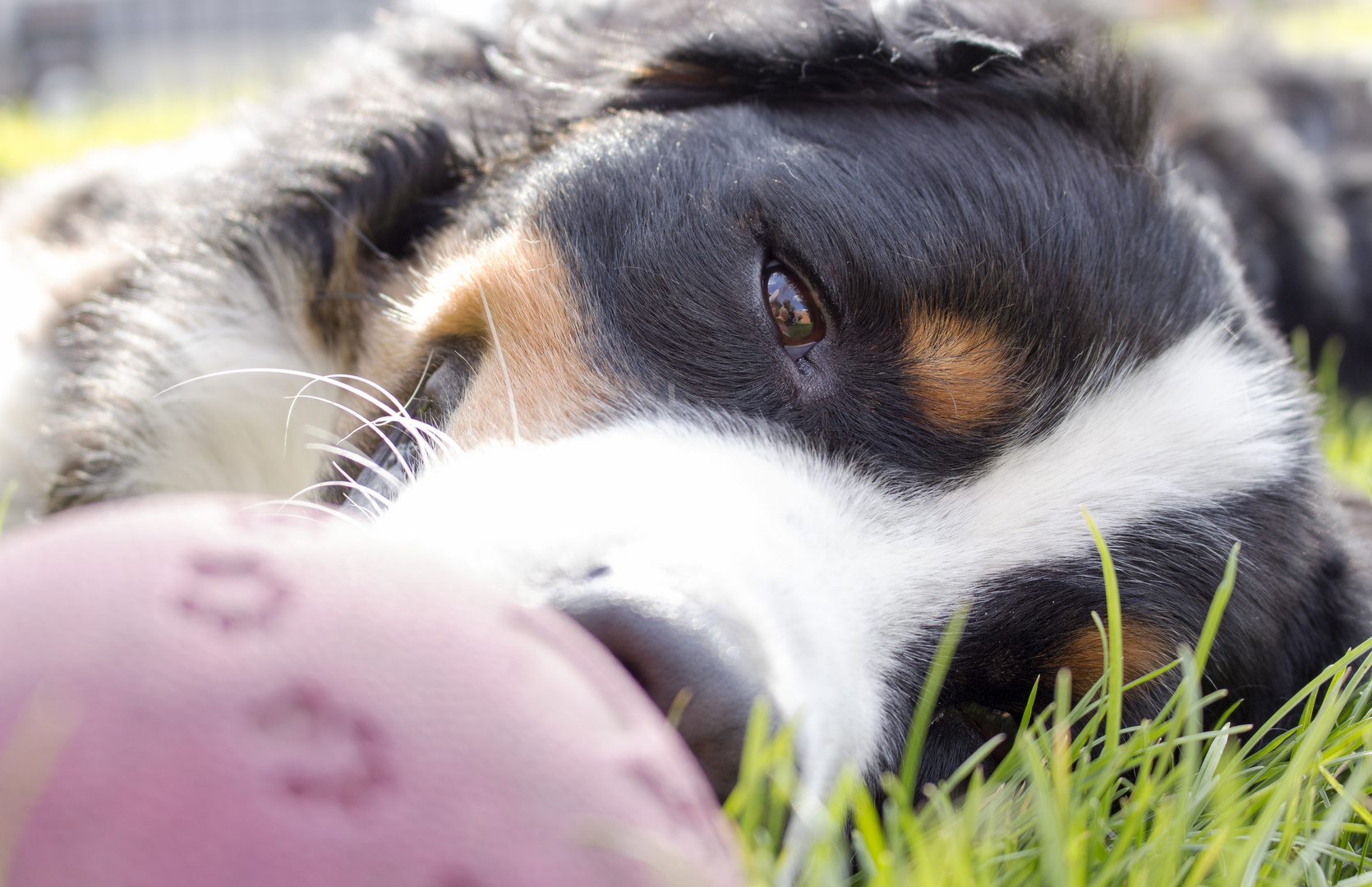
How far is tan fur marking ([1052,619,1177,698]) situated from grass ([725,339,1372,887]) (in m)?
0.13

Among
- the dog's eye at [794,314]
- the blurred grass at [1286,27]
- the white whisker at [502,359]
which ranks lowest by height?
the white whisker at [502,359]

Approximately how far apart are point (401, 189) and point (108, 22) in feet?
50.7

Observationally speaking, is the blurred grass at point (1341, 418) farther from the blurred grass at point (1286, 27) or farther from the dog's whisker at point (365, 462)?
the dog's whisker at point (365, 462)

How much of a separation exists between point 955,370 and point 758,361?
0.28m

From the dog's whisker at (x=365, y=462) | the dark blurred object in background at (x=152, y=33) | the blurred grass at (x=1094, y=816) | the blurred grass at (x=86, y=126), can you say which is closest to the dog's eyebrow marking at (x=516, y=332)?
the dog's whisker at (x=365, y=462)

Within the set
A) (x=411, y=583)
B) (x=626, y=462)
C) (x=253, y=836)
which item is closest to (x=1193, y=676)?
(x=626, y=462)

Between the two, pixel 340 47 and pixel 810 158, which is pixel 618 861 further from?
pixel 340 47

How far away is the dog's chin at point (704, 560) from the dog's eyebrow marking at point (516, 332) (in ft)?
0.26

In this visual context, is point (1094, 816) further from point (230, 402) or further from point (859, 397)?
point (230, 402)

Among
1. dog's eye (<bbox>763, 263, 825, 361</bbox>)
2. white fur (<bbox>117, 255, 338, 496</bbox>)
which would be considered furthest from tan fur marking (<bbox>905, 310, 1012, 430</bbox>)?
white fur (<bbox>117, 255, 338, 496</bbox>)

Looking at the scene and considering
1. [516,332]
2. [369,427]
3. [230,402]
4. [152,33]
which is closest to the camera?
[516,332]

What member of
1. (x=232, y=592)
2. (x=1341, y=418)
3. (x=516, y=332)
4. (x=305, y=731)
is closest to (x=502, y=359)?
(x=516, y=332)

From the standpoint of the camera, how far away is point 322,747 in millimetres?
783

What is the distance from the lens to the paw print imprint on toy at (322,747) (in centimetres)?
75
